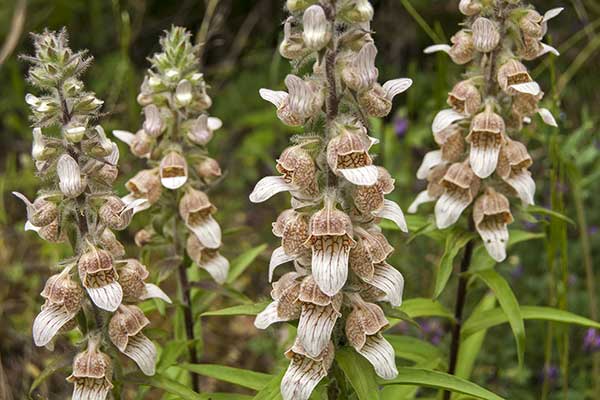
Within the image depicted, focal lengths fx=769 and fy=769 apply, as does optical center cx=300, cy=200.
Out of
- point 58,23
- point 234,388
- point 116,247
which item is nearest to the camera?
point 116,247

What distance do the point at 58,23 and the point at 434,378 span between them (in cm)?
636

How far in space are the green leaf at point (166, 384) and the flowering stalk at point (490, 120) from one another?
3.88ft

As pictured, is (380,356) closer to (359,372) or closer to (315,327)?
(359,372)

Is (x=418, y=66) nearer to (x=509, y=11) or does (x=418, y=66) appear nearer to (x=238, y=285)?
(x=238, y=285)

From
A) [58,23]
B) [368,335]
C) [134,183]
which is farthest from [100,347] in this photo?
[58,23]

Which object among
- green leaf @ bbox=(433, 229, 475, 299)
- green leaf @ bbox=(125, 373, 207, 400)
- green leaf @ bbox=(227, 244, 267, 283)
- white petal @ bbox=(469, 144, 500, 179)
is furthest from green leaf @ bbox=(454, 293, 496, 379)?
green leaf @ bbox=(125, 373, 207, 400)

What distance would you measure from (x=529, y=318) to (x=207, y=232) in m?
1.33

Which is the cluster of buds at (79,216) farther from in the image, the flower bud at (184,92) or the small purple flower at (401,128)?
the small purple flower at (401,128)

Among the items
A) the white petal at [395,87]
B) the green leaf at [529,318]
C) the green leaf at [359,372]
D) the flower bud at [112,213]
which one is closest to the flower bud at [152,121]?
the flower bud at [112,213]

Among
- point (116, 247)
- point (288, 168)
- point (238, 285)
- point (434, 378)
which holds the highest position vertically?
point (288, 168)

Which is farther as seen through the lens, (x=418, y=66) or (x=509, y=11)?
(x=418, y=66)

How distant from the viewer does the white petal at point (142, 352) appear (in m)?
2.59

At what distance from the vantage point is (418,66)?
8023 mm

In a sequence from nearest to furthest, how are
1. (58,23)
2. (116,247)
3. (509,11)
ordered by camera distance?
(116,247) < (509,11) < (58,23)
